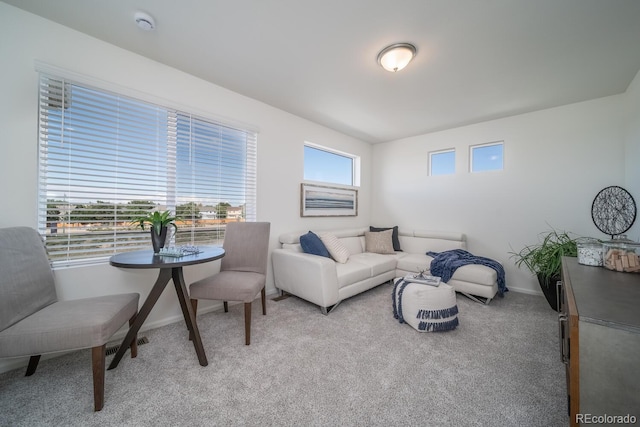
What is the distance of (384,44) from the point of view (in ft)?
6.43

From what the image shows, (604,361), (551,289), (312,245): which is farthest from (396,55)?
(551,289)

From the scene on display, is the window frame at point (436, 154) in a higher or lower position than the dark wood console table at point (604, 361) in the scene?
higher

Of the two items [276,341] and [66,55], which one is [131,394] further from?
[66,55]

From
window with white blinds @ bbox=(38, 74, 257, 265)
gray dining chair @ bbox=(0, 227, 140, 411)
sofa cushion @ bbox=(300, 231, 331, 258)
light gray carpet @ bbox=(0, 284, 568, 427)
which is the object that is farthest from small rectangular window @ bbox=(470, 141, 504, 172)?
gray dining chair @ bbox=(0, 227, 140, 411)

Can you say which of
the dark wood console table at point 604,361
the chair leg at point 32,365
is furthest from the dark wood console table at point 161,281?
the dark wood console table at point 604,361

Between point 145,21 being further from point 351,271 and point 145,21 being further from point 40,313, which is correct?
point 351,271

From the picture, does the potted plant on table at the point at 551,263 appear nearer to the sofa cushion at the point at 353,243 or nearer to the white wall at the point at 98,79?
the sofa cushion at the point at 353,243

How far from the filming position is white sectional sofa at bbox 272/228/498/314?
2.55 m

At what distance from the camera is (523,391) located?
57.7 inches

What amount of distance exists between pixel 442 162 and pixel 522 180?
1.14m

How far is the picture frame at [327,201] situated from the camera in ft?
11.9

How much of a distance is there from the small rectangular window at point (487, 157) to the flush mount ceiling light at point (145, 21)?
13.7 feet

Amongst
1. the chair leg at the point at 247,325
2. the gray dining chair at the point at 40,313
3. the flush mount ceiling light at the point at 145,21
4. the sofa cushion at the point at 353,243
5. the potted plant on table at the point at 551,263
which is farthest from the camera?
the sofa cushion at the point at 353,243

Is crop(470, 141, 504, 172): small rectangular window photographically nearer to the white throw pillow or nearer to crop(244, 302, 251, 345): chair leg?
the white throw pillow
